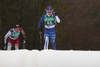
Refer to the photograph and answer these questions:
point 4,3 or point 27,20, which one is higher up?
point 4,3

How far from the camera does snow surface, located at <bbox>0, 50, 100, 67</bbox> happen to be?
2.10ft

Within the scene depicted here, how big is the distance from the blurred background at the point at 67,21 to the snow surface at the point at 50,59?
971 cm

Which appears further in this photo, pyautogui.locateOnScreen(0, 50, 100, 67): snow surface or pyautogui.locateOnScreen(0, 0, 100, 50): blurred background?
pyautogui.locateOnScreen(0, 0, 100, 50): blurred background

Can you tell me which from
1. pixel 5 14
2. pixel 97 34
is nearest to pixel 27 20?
pixel 5 14

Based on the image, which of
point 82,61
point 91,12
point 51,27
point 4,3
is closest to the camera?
point 82,61

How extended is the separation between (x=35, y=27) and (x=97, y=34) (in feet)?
15.6

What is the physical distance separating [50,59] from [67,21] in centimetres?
1182

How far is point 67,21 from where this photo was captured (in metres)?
12.4

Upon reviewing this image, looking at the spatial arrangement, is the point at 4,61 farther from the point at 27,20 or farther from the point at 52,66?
the point at 27,20

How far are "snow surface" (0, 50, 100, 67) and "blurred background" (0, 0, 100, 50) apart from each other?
9711 millimetres

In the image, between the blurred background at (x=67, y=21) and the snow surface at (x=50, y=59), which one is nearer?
the snow surface at (x=50, y=59)

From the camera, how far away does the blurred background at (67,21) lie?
10466 mm

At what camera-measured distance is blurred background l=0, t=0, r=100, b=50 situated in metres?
10.5

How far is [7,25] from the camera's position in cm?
1046
